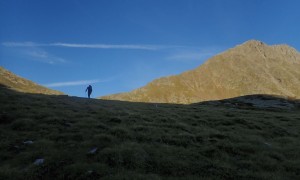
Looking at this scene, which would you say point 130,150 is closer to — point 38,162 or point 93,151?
point 93,151

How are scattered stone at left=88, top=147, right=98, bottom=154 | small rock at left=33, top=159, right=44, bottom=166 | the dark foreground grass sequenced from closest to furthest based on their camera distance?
the dark foreground grass → small rock at left=33, top=159, right=44, bottom=166 → scattered stone at left=88, top=147, right=98, bottom=154

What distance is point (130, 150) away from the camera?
19.4 metres

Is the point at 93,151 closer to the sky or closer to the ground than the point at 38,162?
closer to the sky

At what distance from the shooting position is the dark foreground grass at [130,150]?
16938 millimetres

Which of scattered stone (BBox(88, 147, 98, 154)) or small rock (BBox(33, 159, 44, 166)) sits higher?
scattered stone (BBox(88, 147, 98, 154))

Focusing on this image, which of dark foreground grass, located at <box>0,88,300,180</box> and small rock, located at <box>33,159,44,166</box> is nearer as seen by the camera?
dark foreground grass, located at <box>0,88,300,180</box>

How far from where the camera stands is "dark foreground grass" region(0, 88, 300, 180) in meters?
16.9

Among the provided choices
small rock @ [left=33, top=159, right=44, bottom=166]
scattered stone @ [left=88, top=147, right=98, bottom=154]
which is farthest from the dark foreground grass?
small rock @ [left=33, top=159, right=44, bottom=166]

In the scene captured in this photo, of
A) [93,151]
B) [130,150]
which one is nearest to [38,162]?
[93,151]

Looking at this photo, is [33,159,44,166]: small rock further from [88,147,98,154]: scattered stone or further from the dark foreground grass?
[88,147,98,154]: scattered stone

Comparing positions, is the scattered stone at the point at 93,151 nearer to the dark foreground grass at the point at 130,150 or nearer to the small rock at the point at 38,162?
the dark foreground grass at the point at 130,150

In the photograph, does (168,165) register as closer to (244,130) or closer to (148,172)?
(148,172)

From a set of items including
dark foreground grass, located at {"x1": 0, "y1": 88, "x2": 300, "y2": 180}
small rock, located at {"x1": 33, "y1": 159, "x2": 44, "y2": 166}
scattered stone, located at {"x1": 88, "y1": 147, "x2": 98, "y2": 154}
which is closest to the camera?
dark foreground grass, located at {"x1": 0, "y1": 88, "x2": 300, "y2": 180}

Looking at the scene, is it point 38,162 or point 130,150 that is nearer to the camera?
point 38,162
